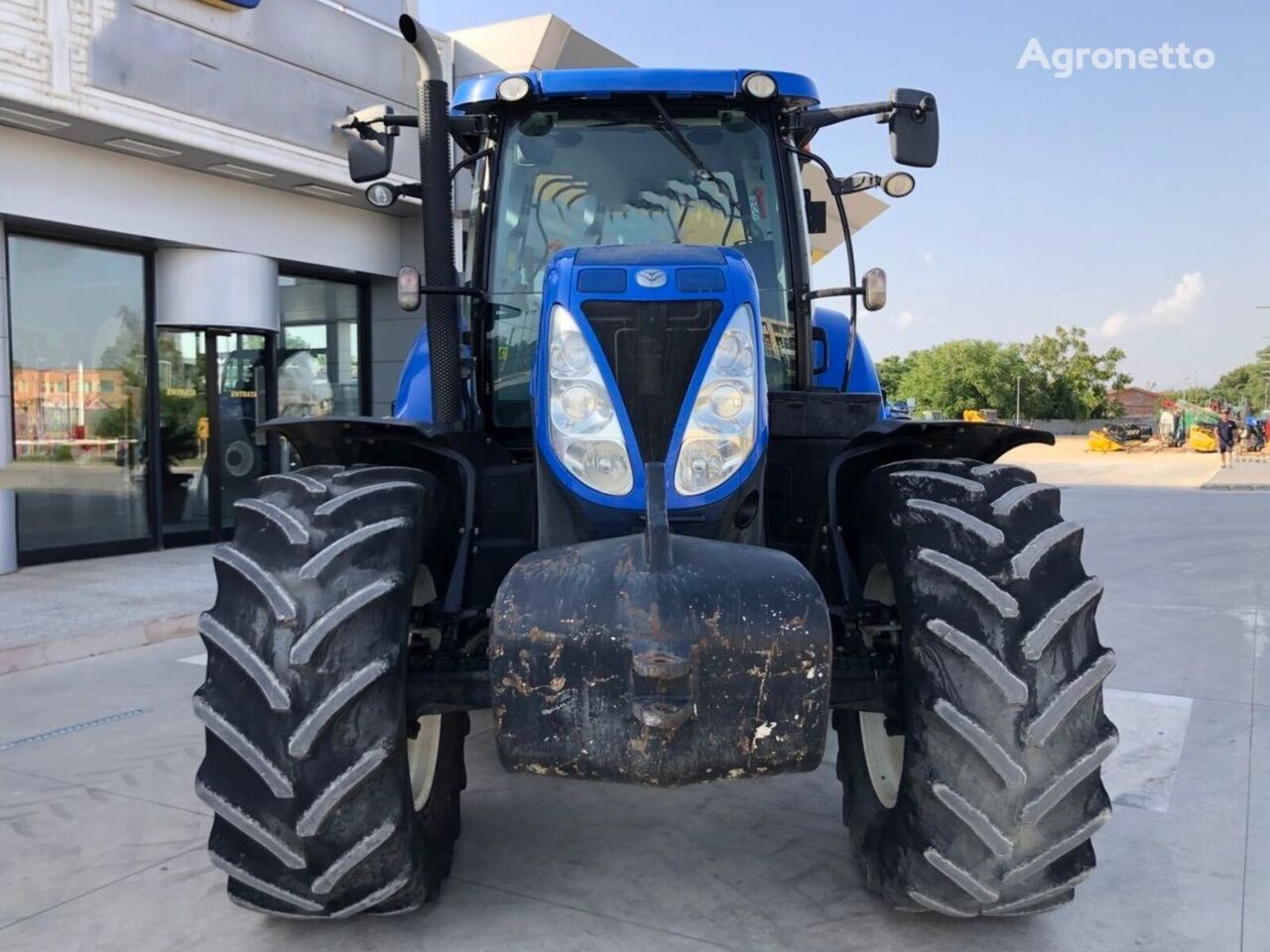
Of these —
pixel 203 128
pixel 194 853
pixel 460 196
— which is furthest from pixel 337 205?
pixel 194 853

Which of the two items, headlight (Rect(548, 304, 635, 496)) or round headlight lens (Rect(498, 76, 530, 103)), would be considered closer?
headlight (Rect(548, 304, 635, 496))

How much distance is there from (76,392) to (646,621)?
1013cm

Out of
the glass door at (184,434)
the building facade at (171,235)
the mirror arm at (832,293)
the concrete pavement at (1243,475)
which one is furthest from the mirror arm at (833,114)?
the concrete pavement at (1243,475)

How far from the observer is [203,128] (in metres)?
10.0

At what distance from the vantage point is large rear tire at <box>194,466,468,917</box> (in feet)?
8.61

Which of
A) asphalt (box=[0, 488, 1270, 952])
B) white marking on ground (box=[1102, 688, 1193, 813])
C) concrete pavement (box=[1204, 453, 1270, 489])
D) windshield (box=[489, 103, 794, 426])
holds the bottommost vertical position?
concrete pavement (box=[1204, 453, 1270, 489])

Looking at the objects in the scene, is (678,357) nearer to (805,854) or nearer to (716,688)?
(716,688)

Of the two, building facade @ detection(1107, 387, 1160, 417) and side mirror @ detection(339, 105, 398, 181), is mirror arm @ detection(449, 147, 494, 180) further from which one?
building facade @ detection(1107, 387, 1160, 417)

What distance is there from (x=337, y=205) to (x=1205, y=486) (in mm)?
18481

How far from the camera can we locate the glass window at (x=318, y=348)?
13117mm

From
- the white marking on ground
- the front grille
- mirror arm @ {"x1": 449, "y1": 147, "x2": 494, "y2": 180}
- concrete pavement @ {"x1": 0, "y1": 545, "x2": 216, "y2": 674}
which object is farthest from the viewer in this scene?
concrete pavement @ {"x1": 0, "y1": 545, "x2": 216, "y2": 674}

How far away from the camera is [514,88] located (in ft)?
12.4

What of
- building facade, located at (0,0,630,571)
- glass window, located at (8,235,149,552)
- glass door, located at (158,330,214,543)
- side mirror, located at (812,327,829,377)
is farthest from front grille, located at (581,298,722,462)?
glass door, located at (158,330,214,543)

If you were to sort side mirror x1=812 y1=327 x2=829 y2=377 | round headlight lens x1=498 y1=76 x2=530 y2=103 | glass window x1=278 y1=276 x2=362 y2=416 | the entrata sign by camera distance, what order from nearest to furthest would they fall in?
round headlight lens x1=498 y1=76 x2=530 y2=103
side mirror x1=812 y1=327 x2=829 y2=377
the entrata sign
glass window x1=278 y1=276 x2=362 y2=416
